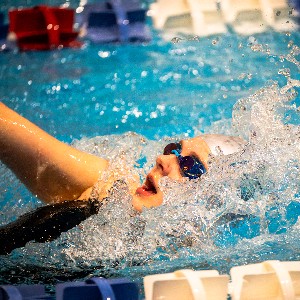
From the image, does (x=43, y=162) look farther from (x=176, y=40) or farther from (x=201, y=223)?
(x=176, y=40)

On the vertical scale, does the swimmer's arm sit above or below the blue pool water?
above

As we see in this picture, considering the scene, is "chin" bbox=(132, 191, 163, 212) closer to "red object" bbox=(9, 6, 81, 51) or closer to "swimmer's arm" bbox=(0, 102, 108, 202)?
"swimmer's arm" bbox=(0, 102, 108, 202)

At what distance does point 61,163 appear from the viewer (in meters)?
2.05

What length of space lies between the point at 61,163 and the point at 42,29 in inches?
102

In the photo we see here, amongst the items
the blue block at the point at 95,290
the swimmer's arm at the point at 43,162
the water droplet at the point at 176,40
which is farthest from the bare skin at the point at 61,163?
the water droplet at the point at 176,40

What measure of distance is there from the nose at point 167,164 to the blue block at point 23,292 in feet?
2.22

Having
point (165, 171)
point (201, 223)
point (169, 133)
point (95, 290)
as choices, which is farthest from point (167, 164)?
point (169, 133)

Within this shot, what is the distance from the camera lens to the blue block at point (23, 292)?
151 cm

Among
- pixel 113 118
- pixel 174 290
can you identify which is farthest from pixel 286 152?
pixel 113 118

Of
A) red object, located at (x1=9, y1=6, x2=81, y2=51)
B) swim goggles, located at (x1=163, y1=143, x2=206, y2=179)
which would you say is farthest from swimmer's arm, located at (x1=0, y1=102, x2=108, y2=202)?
red object, located at (x1=9, y1=6, x2=81, y2=51)

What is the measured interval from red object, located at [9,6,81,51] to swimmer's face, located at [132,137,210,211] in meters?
2.49

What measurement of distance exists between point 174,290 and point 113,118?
6.78 feet

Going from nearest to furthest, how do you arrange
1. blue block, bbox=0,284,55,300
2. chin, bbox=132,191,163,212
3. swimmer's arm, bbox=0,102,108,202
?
1. blue block, bbox=0,284,55,300
2. swimmer's arm, bbox=0,102,108,202
3. chin, bbox=132,191,163,212

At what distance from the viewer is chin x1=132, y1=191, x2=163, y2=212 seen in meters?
2.09
